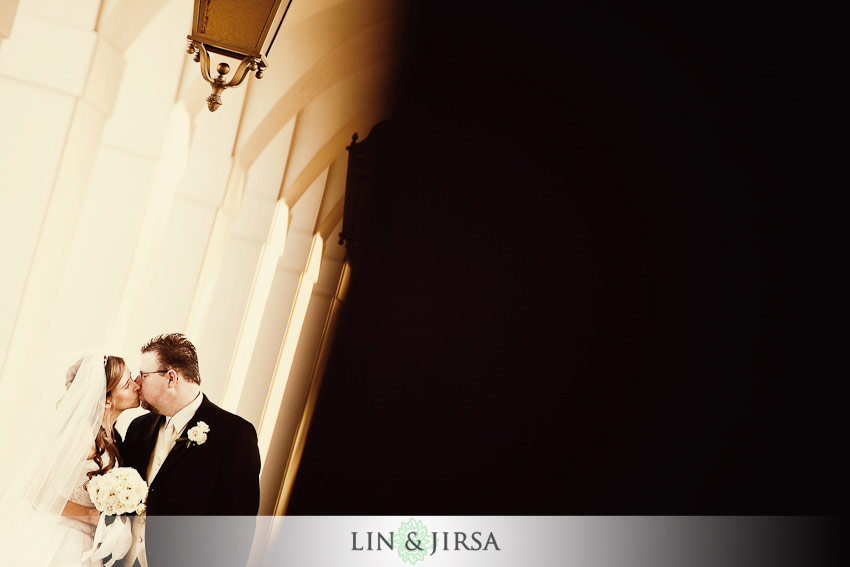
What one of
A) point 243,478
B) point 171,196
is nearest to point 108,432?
point 243,478

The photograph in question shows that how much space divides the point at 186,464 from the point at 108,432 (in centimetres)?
31

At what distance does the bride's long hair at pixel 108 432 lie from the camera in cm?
281

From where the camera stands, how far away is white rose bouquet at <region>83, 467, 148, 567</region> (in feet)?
9.03

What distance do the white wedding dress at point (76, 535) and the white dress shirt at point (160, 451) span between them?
5.1 inches

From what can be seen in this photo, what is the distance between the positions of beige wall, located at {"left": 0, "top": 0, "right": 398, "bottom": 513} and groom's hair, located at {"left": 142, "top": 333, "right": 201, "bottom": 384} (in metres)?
0.05

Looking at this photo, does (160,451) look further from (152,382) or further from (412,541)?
(412,541)

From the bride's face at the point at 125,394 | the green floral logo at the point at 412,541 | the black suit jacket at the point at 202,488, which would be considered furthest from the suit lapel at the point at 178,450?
the green floral logo at the point at 412,541

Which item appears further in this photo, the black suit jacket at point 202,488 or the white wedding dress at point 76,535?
the black suit jacket at point 202,488

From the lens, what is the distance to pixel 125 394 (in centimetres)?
289

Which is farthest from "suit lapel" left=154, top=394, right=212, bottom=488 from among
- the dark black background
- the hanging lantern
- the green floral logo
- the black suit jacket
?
the hanging lantern

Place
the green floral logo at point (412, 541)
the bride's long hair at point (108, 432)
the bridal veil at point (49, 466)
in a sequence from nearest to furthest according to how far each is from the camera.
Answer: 1. the bridal veil at point (49, 466)
2. the bride's long hair at point (108, 432)
3. the green floral logo at point (412, 541)

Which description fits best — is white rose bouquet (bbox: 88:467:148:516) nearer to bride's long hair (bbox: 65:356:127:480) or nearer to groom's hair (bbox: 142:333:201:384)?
bride's long hair (bbox: 65:356:127:480)

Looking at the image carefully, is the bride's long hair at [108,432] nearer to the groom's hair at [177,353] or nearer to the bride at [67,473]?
the bride at [67,473]

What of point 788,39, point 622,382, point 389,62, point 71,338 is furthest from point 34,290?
point 788,39
